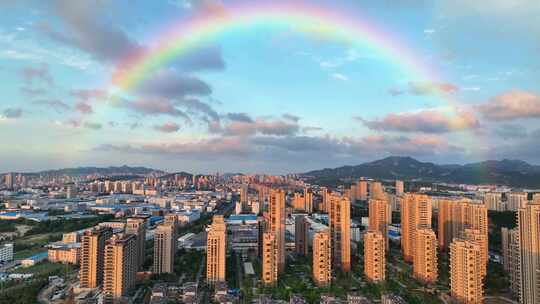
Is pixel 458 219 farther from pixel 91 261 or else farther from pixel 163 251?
pixel 91 261

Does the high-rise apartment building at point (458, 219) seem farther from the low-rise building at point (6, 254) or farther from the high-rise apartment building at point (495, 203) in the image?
the low-rise building at point (6, 254)

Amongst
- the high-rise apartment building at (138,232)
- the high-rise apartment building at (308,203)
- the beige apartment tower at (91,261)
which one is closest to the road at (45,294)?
the beige apartment tower at (91,261)

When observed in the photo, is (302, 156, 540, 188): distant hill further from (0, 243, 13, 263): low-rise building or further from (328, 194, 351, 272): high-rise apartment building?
Result: (0, 243, 13, 263): low-rise building

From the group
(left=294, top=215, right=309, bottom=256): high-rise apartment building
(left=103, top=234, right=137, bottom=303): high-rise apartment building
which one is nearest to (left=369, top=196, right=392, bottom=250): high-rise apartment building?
(left=294, top=215, right=309, bottom=256): high-rise apartment building

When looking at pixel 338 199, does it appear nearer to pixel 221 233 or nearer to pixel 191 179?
pixel 221 233

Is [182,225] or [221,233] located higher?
[221,233]

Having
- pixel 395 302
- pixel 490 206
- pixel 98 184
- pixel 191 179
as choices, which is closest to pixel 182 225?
pixel 395 302
